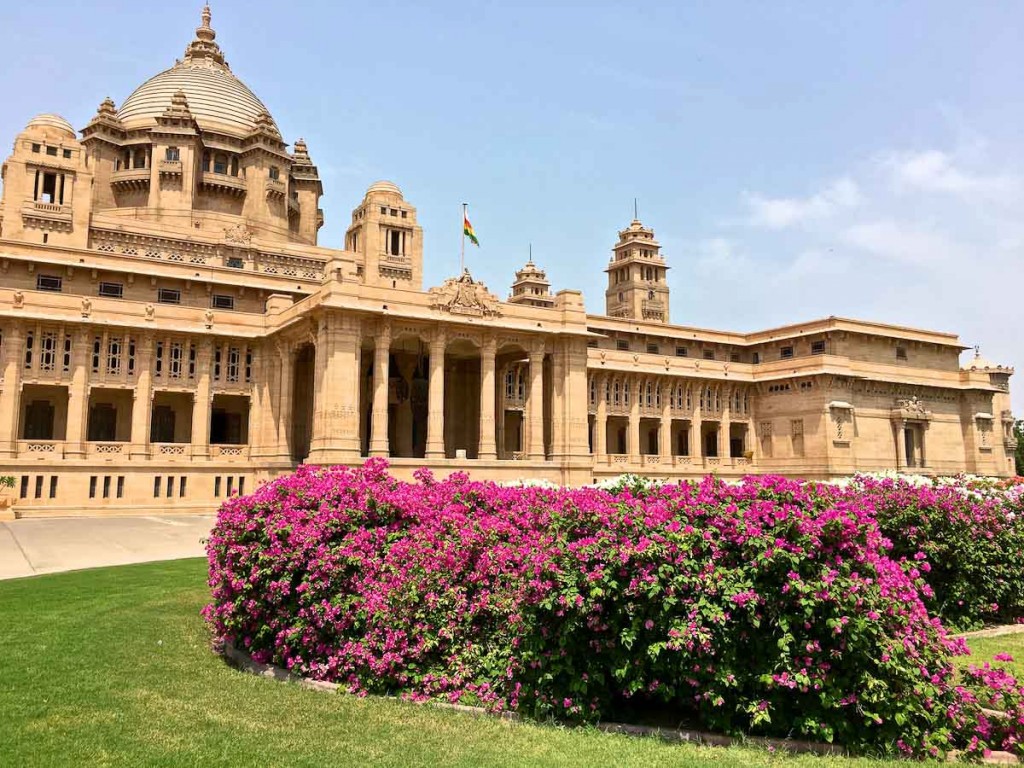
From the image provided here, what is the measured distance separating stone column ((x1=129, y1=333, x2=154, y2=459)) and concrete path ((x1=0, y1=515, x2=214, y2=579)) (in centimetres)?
507

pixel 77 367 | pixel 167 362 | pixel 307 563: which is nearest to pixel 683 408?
pixel 167 362

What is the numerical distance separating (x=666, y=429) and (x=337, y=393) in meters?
28.8

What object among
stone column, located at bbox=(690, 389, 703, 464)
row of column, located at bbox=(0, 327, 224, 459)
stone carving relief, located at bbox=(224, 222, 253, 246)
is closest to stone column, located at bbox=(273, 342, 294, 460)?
row of column, located at bbox=(0, 327, 224, 459)

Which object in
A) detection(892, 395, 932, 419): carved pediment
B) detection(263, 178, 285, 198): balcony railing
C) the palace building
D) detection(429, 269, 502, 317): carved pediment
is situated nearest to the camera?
the palace building

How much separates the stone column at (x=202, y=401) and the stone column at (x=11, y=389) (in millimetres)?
8238

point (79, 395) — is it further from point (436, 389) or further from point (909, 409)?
point (909, 409)

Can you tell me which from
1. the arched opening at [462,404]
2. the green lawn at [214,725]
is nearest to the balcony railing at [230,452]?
the arched opening at [462,404]

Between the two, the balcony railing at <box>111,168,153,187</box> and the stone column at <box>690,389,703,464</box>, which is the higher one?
the balcony railing at <box>111,168,153,187</box>

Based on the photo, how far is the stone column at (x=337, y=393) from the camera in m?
36.6

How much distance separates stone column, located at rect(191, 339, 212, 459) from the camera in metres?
42.3

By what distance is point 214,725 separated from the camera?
862 cm

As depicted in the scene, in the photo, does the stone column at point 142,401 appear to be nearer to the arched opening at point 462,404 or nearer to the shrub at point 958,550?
the arched opening at point 462,404

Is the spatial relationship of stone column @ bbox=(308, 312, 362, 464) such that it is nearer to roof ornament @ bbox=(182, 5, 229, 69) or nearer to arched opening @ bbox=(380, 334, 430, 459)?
arched opening @ bbox=(380, 334, 430, 459)

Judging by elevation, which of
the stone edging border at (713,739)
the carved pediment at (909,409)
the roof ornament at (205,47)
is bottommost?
the stone edging border at (713,739)
